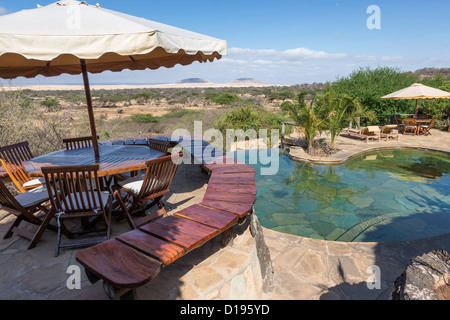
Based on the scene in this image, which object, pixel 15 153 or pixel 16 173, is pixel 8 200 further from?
pixel 15 153

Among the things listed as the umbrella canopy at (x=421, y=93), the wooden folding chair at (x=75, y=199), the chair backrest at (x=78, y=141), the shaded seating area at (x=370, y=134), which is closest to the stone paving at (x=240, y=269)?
the wooden folding chair at (x=75, y=199)

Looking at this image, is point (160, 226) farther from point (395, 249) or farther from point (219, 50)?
point (395, 249)

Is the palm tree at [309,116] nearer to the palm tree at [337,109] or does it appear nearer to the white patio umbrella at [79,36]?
the palm tree at [337,109]

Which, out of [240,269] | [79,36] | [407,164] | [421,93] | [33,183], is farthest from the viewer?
[421,93]

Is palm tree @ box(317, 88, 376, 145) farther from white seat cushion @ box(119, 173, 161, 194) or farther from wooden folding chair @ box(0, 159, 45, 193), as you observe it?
wooden folding chair @ box(0, 159, 45, 193)

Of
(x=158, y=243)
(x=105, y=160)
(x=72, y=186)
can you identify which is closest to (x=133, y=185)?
(x=105, y=160)

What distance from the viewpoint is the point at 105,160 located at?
3260mm

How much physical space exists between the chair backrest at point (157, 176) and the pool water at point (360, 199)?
254cm

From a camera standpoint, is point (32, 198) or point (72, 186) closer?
point (72, 186)

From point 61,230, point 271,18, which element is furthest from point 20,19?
point 271,18

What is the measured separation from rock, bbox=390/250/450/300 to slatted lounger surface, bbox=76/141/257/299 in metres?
1.41

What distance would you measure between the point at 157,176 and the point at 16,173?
1830 millimetres

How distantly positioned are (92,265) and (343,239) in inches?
161
